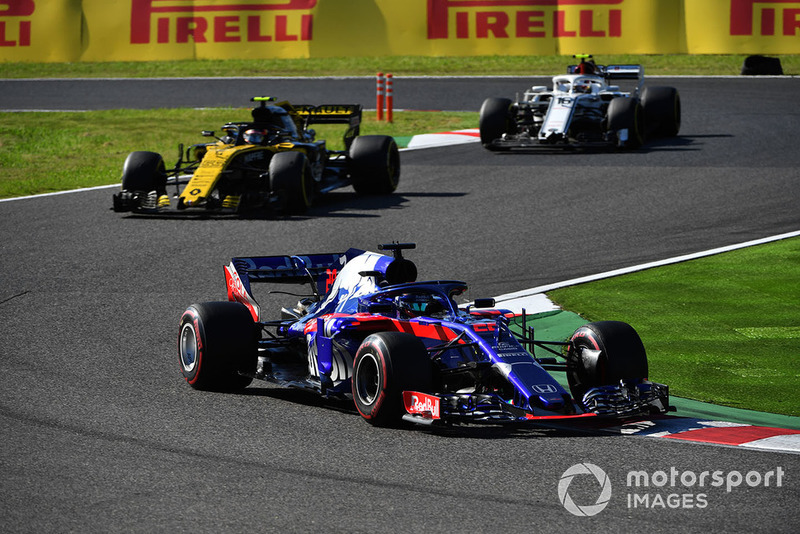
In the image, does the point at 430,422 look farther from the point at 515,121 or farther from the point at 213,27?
the point at 213,27

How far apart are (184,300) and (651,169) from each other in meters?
10.2

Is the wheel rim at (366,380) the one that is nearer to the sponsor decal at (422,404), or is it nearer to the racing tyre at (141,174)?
the sponsor decal at (422,404)

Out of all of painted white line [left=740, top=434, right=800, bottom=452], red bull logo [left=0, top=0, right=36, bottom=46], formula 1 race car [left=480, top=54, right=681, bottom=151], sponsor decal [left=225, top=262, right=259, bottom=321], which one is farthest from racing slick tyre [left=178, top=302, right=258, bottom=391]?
red bull logo [left=0, top=0, right=36, bottom=46]

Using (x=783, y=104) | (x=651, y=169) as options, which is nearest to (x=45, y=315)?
(x=651, y=169)

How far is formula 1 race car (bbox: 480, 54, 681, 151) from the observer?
2155 cm

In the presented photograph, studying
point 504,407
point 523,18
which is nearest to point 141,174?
point 504,407

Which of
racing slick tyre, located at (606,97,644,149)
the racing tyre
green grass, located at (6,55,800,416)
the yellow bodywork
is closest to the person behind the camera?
green grass, located at (6,55,800,416)

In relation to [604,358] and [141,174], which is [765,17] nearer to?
[141,174]

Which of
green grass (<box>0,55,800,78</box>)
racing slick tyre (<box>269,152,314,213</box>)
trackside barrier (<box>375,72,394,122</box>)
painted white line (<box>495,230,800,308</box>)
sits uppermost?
green grass (<box>0,55,800,78</box>)

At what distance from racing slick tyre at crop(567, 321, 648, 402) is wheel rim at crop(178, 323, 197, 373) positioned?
9.08 feet

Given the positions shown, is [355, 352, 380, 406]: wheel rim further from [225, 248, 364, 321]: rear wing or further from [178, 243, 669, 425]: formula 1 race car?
[225, 248, 364, 321]: rear wing

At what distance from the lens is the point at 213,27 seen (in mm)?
33469

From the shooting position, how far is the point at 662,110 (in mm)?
22859

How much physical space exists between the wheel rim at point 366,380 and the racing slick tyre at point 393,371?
0.03 m
